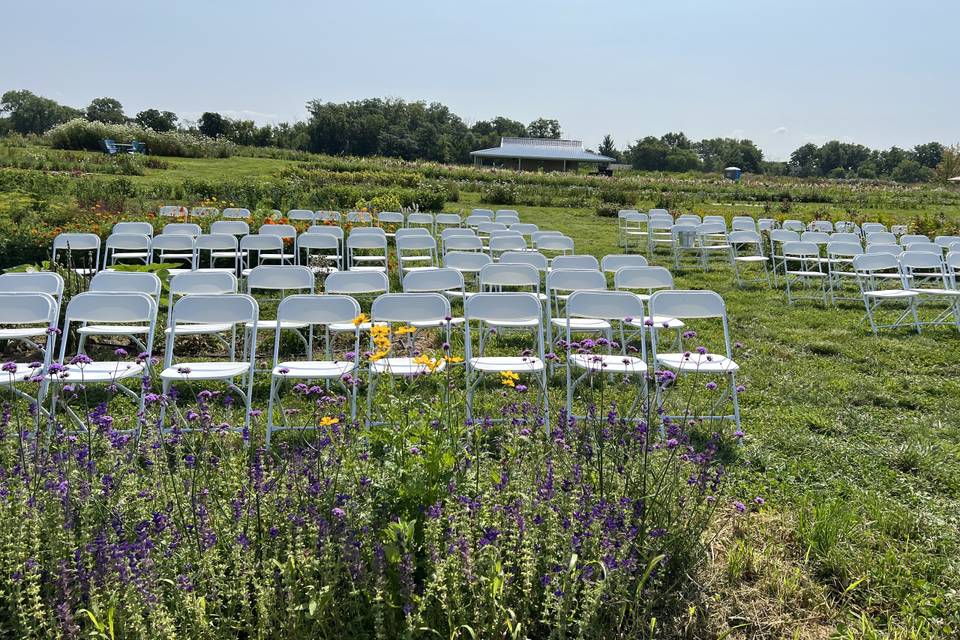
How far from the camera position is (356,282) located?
5.64 m

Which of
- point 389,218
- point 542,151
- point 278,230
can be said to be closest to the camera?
point 278,230

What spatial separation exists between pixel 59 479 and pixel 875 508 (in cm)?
381

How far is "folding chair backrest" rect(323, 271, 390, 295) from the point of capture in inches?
218

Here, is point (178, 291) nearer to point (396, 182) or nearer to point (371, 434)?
point (371, 434)

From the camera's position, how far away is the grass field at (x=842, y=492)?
2611mm

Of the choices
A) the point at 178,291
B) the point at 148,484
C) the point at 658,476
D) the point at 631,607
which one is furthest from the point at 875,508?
the point at 178,291

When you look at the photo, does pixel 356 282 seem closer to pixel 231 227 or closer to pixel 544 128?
pixel 231 227

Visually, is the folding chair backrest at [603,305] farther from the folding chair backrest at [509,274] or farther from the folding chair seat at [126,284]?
the folding chair seat at [126,284]

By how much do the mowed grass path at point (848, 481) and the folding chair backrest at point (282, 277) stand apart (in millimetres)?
3815

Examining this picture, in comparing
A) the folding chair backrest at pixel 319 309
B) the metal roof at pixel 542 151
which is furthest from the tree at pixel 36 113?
the folding chair backrest at pixel 319 309

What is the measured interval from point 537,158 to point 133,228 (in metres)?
51.8

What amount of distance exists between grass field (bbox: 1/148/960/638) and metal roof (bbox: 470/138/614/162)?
172ft

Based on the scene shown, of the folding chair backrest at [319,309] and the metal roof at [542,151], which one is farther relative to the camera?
the metal roof at [542,151]

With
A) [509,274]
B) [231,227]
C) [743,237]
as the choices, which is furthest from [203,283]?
[743,237]
